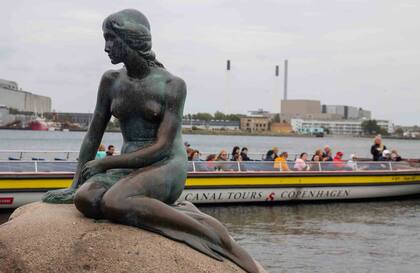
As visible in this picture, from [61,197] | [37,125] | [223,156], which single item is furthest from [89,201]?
[37,125]

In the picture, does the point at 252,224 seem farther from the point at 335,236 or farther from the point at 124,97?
the point at 124,97

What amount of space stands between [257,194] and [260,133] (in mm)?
162976

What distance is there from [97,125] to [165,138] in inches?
36.7

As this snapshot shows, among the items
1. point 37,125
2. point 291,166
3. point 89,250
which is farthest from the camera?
point 37,125

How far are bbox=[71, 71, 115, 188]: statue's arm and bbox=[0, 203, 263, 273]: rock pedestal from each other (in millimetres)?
937

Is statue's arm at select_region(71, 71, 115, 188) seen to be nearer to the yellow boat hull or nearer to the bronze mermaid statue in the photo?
the bronze mermaid statue

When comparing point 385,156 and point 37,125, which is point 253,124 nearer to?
point 37,125

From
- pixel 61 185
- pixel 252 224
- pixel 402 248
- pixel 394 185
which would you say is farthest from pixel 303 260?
pixel 394 185

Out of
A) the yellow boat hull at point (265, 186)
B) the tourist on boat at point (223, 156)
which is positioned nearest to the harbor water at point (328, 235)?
the yellow boat hull at point (265, 186)

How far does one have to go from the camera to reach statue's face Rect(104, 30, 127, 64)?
22.6ft

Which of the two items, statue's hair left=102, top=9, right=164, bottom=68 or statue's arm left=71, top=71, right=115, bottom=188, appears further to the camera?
statue's arm left=71, top=71, right=115, bottom=188

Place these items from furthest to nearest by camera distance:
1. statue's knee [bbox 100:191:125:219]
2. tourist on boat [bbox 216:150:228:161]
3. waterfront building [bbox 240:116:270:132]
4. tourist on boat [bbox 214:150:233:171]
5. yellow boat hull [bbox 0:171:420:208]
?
waterfront building [bbox 240:116:270:132], tourist on boat [bbox 216:150:228:161], tourist on boat [bbox 214:150:233:171], yellow boat hull [bbox 0:171:420:208], statue's knee [bbox 100:191:125:219]

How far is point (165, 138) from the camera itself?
6.92m

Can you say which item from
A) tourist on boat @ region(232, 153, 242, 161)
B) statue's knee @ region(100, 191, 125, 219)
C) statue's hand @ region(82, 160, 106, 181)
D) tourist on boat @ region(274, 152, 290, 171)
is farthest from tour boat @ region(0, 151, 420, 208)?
statue's knee @ region(100, 191, 125, 219)
